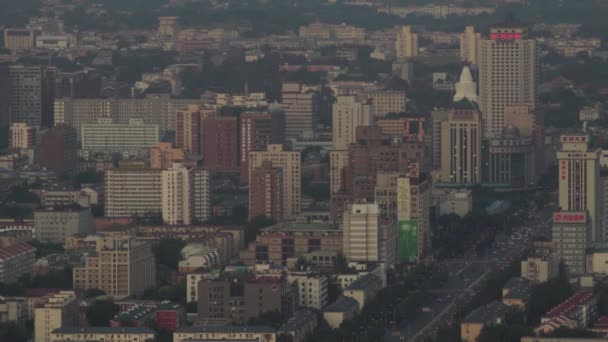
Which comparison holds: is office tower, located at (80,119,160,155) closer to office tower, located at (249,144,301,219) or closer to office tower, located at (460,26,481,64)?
office tower, located at (249,144,301,219)

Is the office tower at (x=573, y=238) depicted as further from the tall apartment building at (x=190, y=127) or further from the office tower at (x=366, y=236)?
the tall apartment building at (x=190, y=127)

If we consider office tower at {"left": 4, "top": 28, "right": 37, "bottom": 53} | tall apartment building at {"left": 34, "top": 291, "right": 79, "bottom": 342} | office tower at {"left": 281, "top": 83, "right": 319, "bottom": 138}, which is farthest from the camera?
office tower at {"left": 4, "top": 28, "right": 37, "bottom": 53}

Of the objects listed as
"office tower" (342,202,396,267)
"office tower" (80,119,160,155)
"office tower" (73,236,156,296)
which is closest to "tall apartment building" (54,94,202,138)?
"office tower" (80,119,160,155)

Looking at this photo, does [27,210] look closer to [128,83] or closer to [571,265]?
[571,265]

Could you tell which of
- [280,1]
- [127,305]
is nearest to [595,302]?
[127,305]

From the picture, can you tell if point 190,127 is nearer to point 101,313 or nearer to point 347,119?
point 347,119

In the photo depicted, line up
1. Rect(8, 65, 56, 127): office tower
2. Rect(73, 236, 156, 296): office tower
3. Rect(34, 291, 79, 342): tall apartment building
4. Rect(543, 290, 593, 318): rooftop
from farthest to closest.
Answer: Rect(8, 65, 56, 127): office tower → Rect(73, 236, 156, 296): office tower → Rect(543, 290, 593, 318): rooftop → Rect(34, 291, 79, 342): tall apartment building
